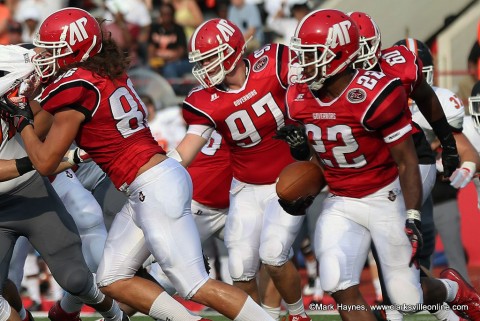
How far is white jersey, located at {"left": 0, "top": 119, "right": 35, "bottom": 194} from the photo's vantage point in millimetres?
5879

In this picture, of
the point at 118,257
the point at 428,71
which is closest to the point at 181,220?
the point at 118,257

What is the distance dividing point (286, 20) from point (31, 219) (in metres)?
6.31

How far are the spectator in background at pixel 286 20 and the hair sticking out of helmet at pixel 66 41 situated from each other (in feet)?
19.1

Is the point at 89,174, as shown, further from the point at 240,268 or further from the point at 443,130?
the point at 443,130

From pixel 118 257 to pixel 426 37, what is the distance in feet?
24.2

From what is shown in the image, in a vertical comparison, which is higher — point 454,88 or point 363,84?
point 363,84

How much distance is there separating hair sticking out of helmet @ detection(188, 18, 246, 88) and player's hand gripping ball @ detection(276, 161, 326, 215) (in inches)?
29.3

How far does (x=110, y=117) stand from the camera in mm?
5523

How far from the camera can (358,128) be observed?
5.45 meters

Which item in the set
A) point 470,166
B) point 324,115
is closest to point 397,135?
point 324,115

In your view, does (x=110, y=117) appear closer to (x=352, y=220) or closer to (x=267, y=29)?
(x=352, y=220)

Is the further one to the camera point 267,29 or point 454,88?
point 267,29

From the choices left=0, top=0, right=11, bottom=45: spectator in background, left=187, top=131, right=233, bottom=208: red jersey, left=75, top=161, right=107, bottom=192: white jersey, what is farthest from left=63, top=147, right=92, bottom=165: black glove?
left=0, top=0, right=11, bottom=45: spectator in background

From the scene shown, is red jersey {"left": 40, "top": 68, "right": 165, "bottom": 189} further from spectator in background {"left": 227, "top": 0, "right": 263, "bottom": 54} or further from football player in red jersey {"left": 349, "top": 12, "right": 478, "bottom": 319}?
spectator in background {"left": 227, "top": 0, "right": 263, "bottom": 54}
